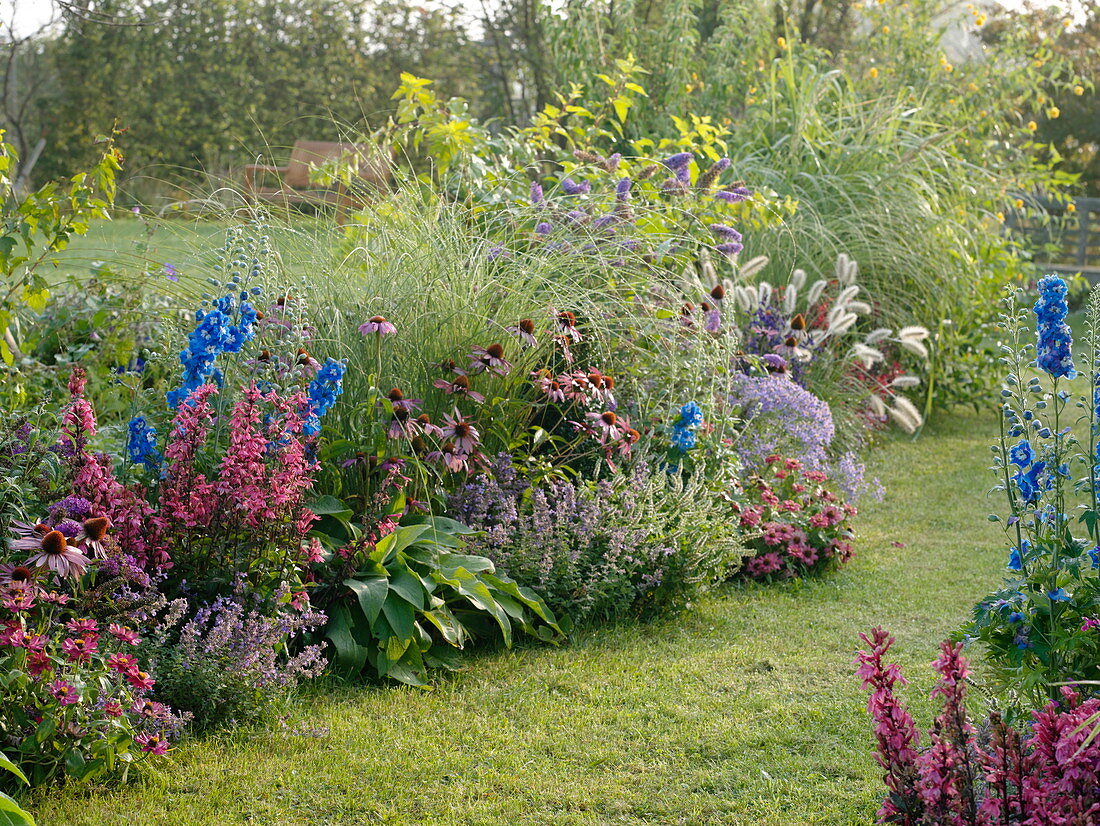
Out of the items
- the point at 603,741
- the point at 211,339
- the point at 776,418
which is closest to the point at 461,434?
the point at 211,339

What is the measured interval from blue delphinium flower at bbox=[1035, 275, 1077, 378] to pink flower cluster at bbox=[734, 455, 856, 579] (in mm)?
1621

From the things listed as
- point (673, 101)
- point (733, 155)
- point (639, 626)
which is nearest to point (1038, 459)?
point (639, 626)

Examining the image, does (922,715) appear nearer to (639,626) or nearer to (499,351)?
(639,626)

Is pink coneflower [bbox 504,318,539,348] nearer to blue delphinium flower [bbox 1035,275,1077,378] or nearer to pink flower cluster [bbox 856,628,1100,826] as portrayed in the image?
blue delphinium flower [bbox 1035,275,1077,378]

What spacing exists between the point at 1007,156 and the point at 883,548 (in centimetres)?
661

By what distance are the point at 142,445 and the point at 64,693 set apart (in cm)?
94

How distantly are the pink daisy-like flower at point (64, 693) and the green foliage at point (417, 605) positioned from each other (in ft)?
2.90

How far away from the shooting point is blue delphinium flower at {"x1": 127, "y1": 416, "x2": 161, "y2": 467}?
3.07m

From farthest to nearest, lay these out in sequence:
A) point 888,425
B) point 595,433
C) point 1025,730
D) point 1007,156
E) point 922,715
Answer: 1. point 1007,156
2. point 888,425
3. point 595,433
4. point 922,715
5. point 1025,730

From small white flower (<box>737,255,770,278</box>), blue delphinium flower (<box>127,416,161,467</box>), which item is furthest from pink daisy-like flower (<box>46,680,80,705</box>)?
small white flower (<box>737,255,770,278</box>)

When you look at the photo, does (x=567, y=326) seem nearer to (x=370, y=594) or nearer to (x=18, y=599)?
(x=370, y=594)

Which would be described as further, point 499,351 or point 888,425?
point 888,425

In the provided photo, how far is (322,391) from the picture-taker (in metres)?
3.19

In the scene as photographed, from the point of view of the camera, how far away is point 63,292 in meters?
5.91
